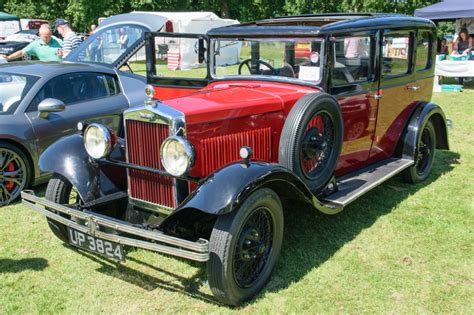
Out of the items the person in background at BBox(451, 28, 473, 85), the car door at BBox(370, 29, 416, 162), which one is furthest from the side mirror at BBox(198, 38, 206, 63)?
the person in background at BBox(451, 28, 473, 85)

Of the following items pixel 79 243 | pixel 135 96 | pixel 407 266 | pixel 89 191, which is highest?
pixel 135 96

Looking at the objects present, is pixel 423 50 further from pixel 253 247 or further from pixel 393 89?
pixel 253 247

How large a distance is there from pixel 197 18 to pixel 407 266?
61.5 feet

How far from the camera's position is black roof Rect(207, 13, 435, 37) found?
390cm

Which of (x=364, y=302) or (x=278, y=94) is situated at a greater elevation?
(x=278, y=94)

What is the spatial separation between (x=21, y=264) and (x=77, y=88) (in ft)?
8.26

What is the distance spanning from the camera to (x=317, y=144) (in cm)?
373

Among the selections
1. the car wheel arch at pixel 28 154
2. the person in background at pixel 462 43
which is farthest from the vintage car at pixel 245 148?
the person in background at pixel 462 43

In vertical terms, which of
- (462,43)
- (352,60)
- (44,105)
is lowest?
(44,105)

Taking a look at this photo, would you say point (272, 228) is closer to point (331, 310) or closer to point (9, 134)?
point (331, 310)

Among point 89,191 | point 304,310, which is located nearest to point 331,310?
point 304,310

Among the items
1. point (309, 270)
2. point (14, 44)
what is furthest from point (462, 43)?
point (14, 44)

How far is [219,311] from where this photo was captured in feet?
9.80

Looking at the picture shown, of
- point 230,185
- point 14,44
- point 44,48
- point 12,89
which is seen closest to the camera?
point 230,185
